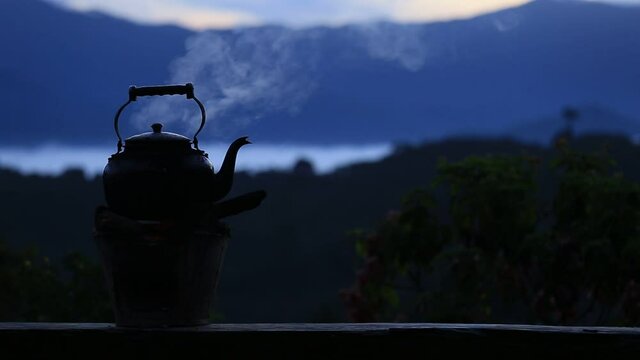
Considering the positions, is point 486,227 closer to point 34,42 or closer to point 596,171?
point 596,171

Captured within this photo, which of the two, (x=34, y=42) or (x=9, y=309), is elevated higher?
(x=34, y=42)

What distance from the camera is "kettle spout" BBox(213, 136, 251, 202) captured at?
3391mm

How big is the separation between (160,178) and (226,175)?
0.78 feet

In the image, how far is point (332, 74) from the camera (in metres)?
5.72

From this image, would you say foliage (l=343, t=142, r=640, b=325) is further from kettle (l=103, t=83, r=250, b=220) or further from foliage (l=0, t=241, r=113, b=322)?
kettle (l=103, t=83, r=250, b=220)

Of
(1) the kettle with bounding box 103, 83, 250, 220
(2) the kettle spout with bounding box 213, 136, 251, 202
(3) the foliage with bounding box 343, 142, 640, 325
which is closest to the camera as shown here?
(1) the kettle with bounding box 103, 83, 250, 220

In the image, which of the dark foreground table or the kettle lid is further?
the kettle lid

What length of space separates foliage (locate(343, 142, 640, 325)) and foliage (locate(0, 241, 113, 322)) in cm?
327

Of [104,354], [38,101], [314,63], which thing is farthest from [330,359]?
[38,101]

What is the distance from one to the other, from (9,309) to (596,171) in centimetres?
550

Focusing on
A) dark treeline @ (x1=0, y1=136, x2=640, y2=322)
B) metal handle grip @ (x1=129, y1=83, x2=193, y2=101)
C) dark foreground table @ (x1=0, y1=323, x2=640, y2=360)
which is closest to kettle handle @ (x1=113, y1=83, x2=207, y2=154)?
metal handle grip @ (x1=129, y1=83, x2=193, y2=101)

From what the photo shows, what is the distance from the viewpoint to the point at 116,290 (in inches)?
128

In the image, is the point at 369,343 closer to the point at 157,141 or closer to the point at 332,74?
the point at 157,141

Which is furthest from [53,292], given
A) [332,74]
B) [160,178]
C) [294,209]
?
[160,178]
